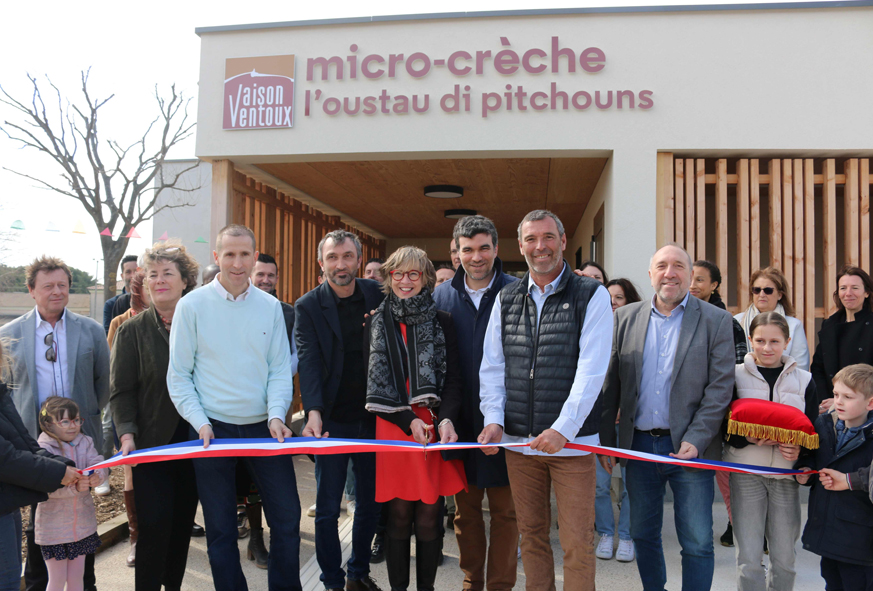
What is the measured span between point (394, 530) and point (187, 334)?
1486 mm

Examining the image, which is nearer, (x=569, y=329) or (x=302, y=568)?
(x=569, y=329)

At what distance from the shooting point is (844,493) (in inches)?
114

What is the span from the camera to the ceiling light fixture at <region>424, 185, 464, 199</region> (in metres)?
8.06

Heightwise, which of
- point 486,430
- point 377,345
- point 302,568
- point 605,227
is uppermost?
point 605,227

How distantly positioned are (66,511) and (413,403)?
1797mm

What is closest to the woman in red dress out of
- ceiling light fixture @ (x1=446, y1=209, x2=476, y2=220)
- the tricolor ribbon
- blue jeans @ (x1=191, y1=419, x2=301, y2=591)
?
the tricolor ribbon

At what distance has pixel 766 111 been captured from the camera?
564 cm

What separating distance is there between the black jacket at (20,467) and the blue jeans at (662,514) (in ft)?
9.12

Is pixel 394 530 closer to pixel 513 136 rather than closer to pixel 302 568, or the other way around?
pixel 302 568

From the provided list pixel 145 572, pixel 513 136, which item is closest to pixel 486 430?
pixel 145 572

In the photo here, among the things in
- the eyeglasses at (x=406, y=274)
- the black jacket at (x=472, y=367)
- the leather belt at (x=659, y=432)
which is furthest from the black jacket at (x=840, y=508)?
the eyeglasses at (x=406, y=274)

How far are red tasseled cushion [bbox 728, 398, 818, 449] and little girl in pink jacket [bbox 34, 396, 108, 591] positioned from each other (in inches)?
127

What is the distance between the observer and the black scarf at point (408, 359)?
3.20 m

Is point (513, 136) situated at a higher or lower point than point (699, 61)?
lower
